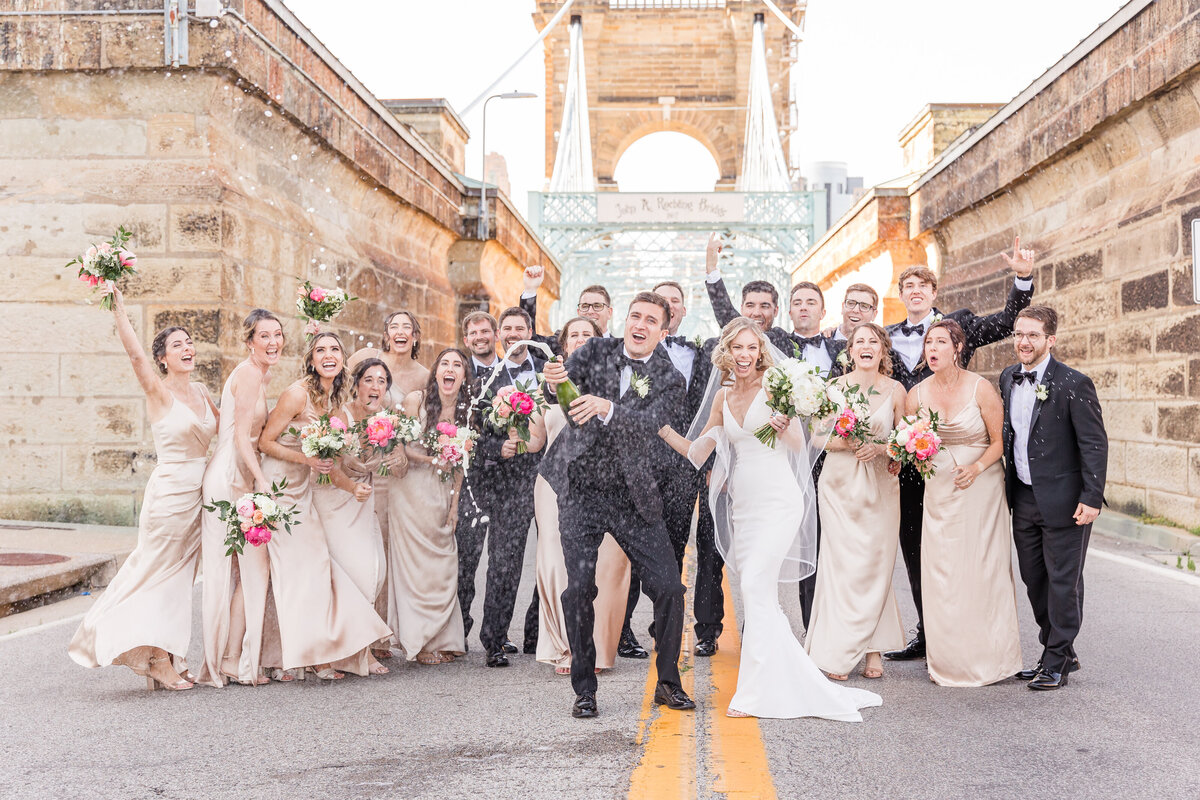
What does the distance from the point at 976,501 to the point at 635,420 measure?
1979 mm

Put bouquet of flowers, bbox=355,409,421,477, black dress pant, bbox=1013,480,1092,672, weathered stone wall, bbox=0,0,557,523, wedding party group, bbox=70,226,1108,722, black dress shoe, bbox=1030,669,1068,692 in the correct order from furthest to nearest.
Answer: weathered stone wall, bbox=0,0,557,523 < bouquet of flowers, bbox=355,409,421,477 < black dress pant, bbox=1013,480,1092,672 < black dress shoe, bbox=1030,669,1068,692 < wedding party group, bbox=70,226,1108,722

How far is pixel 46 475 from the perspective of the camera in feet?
33.9

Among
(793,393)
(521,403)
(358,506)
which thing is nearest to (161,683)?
(358,506)

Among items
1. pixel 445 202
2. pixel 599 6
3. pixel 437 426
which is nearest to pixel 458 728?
pixel 437 426

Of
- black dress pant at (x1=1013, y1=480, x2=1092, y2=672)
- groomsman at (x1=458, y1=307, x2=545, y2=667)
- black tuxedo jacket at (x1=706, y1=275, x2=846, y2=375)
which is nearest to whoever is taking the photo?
black dress pant at (x1=1013, y1=480, x2=1092, y2=672)

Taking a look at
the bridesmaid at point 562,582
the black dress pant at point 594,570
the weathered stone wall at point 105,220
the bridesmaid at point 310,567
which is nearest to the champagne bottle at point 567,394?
the black dress pant at point 594,570

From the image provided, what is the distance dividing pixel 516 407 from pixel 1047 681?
2.93 metres

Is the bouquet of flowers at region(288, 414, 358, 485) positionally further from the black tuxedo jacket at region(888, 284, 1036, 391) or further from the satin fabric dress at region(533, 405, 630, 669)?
the black tuxedo jacket at region(888, 284, 1036, 391)

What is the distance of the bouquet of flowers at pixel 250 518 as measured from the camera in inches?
226

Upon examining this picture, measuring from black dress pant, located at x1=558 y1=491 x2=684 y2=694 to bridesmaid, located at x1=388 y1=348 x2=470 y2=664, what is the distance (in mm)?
1426

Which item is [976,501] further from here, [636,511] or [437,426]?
[437,426]

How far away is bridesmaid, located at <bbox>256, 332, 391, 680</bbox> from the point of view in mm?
5891

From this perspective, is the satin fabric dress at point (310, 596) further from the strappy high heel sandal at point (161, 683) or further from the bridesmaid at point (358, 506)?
the strappy high heel sandal at point (161, 683)

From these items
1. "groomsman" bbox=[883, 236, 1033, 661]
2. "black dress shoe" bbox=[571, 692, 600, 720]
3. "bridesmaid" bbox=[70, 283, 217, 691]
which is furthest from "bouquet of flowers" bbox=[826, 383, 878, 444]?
"bridesmaid" bbox=[70, 283, 217, 691]
